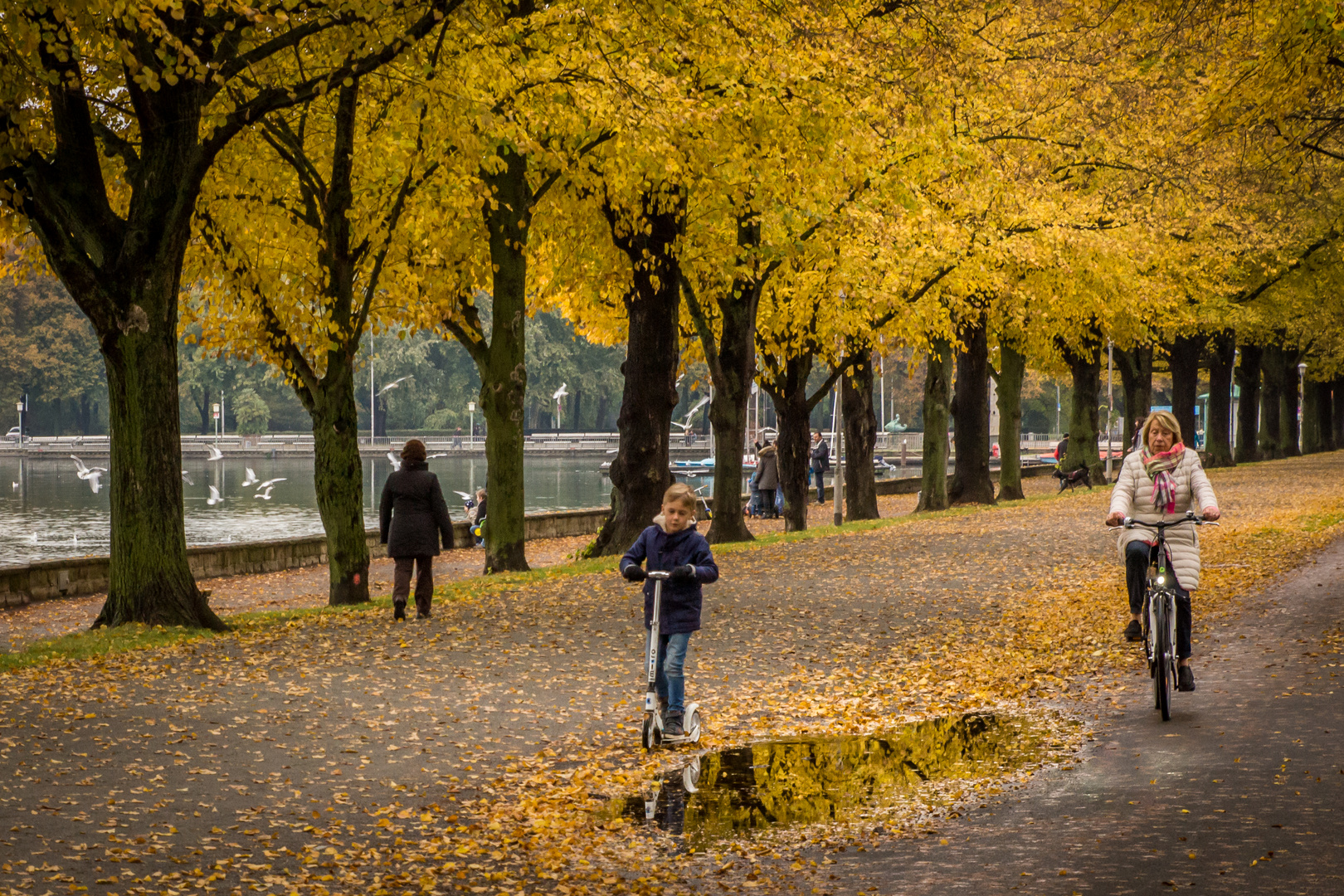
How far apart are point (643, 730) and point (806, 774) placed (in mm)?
1066

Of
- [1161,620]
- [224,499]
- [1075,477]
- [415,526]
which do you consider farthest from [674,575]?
[224,499]

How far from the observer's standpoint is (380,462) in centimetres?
8994

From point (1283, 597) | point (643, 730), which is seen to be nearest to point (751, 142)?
point (1283, 597)

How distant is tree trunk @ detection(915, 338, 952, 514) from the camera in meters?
29.9

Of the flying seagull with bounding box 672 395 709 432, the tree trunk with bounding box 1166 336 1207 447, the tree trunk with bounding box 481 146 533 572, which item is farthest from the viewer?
the flying seagull with bounding box 672 395 709 432

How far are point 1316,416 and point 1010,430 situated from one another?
1330 inches

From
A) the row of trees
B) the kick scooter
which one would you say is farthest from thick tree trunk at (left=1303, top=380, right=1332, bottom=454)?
the kick scooter

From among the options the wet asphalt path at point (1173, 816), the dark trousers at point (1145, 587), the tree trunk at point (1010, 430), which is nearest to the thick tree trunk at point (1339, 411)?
the tree trunk at point (1010, 430)

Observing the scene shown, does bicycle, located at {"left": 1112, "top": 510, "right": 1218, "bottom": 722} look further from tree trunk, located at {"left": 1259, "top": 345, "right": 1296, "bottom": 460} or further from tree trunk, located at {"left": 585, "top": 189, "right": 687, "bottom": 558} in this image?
tree trunk, located at {"left": 1259, "top": 345, "right": 1296, "bottom": 460}

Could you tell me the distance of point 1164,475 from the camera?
8.94m

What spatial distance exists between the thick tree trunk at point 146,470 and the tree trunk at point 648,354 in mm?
7521

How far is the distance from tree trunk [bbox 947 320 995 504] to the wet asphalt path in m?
20.2

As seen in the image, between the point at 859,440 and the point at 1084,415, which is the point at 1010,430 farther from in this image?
the point at 859,440

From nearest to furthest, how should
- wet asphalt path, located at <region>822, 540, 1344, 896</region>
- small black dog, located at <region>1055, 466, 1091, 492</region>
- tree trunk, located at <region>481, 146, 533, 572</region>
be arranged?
1. wet asphalt path, located at <region>822, 540, 1344, 896</region>
2. tree trunk, located at <region>481, 146, 533, 572</region>
3. small black dog, located at <region>1055, 466, 1091, 492</region>
